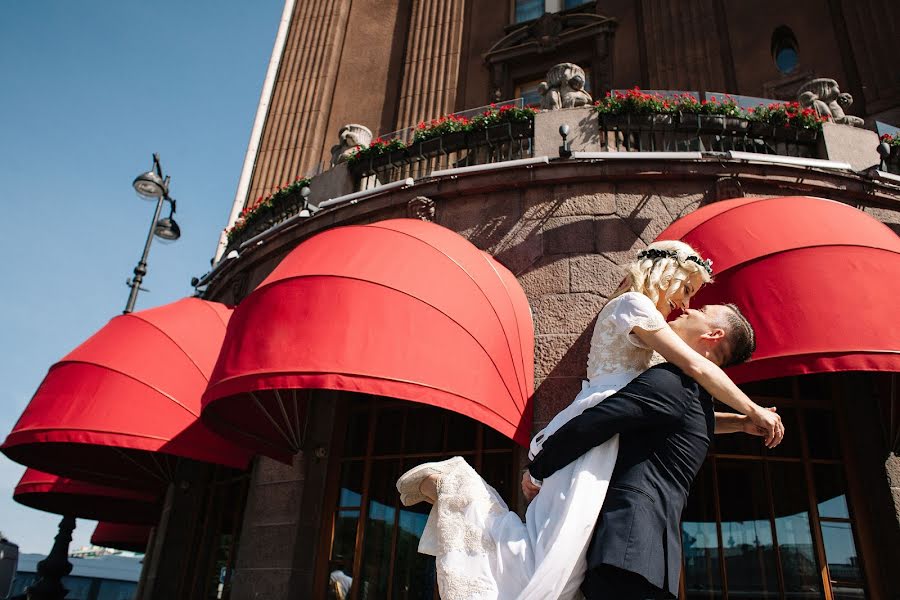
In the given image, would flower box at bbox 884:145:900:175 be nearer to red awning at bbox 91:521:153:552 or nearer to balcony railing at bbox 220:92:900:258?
balcony railing at bbox 220:92:900:258

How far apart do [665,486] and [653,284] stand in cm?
83

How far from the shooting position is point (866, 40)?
1102 cm

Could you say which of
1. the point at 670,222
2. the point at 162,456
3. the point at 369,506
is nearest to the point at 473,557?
the point at 369,506

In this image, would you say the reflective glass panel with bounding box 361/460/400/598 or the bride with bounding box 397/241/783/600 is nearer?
the bride with bounding box 397/241/783/600

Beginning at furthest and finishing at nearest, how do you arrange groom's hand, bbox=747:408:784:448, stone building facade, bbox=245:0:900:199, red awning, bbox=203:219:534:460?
1. stone building facade, bbox=245:0:900:199
2. red awning, bbox=203:219:534:460
3. groom's hand, bbox=747:408:784:448

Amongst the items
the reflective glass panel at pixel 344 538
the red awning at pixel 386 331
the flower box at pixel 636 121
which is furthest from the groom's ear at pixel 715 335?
the flower box at pixel 636 121

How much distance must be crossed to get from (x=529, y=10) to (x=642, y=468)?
14.4m

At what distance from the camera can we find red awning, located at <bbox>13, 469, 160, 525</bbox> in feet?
32.8

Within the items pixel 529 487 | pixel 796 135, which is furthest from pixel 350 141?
pixel 529 487

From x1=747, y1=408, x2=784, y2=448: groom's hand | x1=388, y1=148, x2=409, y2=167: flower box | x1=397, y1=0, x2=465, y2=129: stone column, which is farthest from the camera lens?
x1=397, y1=0, x2=465, y2=129: stone column

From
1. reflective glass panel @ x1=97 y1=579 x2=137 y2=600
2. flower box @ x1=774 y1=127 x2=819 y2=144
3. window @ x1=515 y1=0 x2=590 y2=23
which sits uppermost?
window @ x1=515 y1=0 x2=590 y2=23

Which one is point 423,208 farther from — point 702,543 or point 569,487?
point 569,487

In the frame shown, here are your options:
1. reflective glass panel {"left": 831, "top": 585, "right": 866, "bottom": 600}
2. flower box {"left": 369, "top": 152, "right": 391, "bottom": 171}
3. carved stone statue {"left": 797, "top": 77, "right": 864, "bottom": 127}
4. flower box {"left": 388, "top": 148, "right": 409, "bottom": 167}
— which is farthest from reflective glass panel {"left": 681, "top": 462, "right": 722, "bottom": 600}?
flower box {"left": 369, "top": 152, "right": 391, "bottom": 171}

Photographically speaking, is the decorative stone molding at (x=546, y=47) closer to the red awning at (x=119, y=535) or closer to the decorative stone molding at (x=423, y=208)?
the decorative stone molding at (x=423, y=208)
